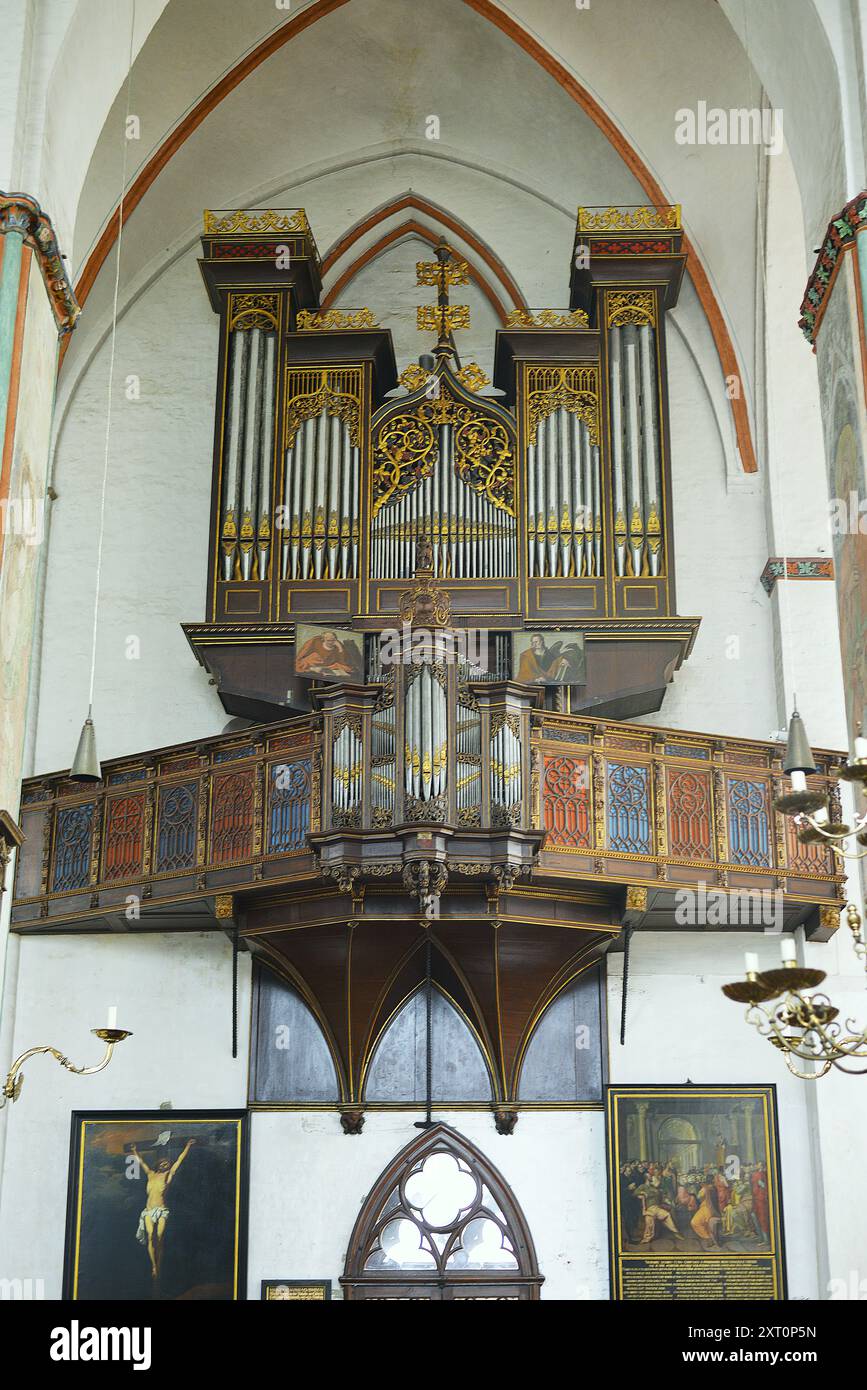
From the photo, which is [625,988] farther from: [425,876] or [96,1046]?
[96,1046]

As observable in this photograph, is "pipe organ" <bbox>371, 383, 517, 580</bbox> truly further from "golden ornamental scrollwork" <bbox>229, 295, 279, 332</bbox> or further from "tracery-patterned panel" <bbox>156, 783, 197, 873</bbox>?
"tracery-patterned panel" <bbox>156, 783, 197, 873</bbox>

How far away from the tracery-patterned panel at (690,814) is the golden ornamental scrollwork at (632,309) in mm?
5059

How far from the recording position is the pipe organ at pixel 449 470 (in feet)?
53.5

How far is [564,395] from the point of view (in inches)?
680

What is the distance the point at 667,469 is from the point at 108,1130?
825 cm

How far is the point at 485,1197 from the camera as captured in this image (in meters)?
15.5

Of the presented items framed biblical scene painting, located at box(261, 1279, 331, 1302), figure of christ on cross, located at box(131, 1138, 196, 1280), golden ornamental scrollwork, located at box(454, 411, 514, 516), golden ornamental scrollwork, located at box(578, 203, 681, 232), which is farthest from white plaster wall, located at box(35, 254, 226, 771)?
framed biblical scene painting, located at box(261, 1279, 331, 1302)

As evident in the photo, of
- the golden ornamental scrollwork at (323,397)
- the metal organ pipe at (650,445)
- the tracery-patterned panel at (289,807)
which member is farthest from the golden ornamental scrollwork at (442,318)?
the tracery-patterned panel at (289,807)

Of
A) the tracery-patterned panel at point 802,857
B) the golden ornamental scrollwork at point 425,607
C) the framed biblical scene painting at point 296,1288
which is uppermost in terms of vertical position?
the golden ornamental scrollwork at point 425,607

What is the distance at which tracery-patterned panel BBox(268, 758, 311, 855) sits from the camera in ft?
47.1

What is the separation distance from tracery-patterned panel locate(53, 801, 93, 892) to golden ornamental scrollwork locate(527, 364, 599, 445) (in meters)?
5.68

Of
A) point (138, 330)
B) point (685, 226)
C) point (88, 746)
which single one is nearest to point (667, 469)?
point (685, 226)

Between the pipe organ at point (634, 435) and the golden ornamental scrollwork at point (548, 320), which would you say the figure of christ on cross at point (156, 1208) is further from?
the golden ornamental scrollwork at point (548, 320)

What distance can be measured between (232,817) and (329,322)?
5.53 meters
